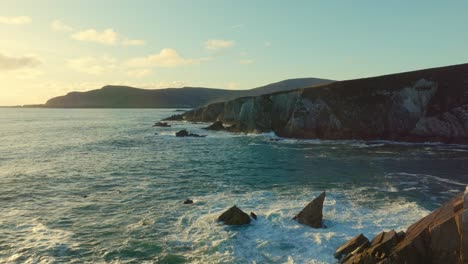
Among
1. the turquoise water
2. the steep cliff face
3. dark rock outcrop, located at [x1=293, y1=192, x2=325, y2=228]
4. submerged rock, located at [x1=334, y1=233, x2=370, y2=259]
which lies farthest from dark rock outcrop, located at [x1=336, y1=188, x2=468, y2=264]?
the steep cliff face

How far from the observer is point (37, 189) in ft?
114

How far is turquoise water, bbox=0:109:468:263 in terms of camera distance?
812 inches

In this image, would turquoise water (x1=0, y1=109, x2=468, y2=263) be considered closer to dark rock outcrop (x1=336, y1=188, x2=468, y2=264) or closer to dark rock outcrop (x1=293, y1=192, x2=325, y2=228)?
dark rock outcrop (x1=293, y1=192, x2=325, y2=228)

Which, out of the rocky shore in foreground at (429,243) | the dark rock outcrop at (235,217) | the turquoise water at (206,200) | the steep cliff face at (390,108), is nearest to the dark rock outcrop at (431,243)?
the rocky shore in foreground at (429,243)

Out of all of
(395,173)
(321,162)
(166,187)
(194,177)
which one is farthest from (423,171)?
(166,187)

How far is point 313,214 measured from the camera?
942 inches

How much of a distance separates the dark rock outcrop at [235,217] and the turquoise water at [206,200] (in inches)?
24.0

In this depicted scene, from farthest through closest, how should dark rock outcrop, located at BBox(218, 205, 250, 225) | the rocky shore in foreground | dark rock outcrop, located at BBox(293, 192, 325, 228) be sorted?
dark rock outcrop, located at BBox(218, 205, 250, 225)
dark rock outcrop, located at BBox(293, 192, 325, 228)
the rocky shore in foreground

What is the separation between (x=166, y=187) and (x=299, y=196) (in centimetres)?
1276

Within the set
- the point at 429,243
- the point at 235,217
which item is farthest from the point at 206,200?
the point at 429,243

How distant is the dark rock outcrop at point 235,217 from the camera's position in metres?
24.3

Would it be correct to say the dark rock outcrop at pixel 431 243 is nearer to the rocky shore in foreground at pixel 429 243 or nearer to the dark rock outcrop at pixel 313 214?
the rocky shore in foreground at pixel 429 243

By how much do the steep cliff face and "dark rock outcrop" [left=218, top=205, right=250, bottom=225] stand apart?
52608 millimetres

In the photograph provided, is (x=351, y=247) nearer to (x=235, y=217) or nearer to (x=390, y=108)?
(x=235, y=217)
